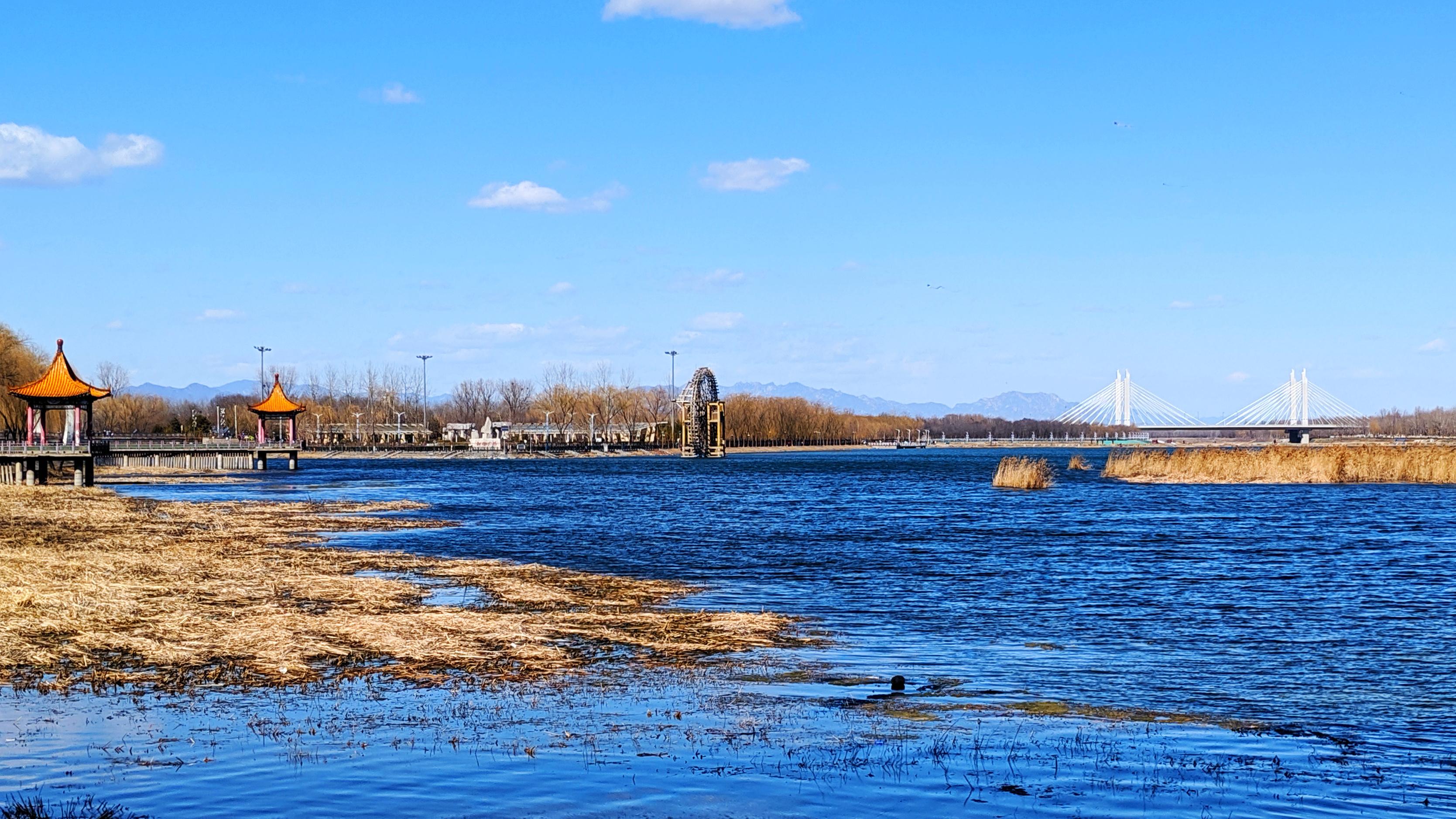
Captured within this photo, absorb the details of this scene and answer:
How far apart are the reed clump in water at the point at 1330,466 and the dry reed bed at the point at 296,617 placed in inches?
2448

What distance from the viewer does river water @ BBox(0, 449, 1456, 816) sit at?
10.2 meters

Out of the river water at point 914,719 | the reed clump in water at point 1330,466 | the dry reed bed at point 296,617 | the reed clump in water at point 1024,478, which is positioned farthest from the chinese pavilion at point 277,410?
the river water at point 914,719

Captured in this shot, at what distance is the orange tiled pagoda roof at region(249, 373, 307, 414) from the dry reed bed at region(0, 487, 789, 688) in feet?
263

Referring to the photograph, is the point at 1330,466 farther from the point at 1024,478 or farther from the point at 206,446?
the point at 206,446

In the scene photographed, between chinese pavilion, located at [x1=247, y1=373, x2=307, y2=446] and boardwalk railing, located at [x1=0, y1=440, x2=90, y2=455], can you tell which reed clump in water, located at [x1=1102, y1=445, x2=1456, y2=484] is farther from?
chinese pavilion, located at [x1=247, y1=373, x2=307, y2=446]

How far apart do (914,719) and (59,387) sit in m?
69.3

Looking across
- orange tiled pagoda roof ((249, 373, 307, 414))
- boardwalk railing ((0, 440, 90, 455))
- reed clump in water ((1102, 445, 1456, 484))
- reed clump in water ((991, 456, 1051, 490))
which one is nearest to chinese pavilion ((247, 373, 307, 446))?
orange tiled pagoda roof ((249, 373, 307, 414))

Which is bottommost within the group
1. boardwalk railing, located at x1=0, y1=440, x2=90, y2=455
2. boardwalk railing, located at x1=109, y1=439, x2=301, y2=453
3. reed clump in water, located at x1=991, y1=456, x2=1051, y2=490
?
reed clump in water, located at x1=991, y1=456, x2=1051, y2=490

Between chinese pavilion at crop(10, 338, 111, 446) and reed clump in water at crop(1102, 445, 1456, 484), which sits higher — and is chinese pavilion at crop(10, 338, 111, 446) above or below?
above

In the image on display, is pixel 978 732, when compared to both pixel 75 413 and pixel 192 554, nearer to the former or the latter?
pixel 192 554

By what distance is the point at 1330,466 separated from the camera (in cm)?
7712

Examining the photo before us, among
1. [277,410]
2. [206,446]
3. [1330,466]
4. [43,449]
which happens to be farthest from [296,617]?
[206,446]

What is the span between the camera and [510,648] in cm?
1694

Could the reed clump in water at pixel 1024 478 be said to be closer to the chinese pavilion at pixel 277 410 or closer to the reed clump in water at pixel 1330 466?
the reed clump in water at pixel 1330 466
